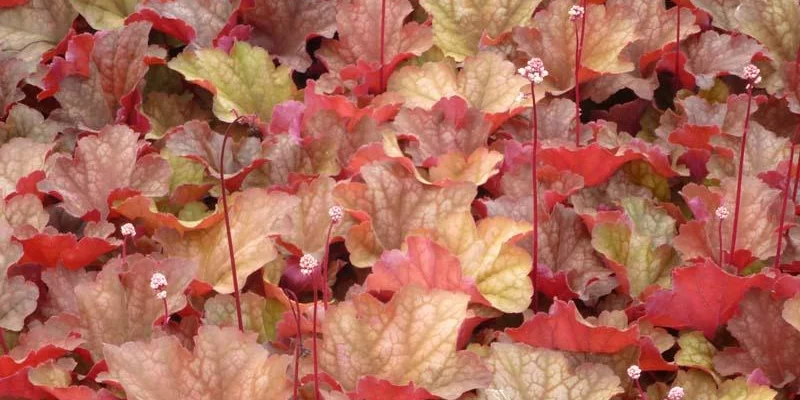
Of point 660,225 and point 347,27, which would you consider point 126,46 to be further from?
point 660,225

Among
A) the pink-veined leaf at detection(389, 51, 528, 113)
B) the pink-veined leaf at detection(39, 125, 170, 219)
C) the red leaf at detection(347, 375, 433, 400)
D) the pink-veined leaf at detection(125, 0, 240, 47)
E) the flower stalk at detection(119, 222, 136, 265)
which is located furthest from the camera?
the pink-veined leaf at detection(125, 0, 240, 47)

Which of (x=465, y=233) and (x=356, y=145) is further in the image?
(x=356, y=145)

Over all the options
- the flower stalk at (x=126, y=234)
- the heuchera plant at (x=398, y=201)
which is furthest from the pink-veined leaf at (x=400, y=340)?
the flower stalk at (x=126, y=234)

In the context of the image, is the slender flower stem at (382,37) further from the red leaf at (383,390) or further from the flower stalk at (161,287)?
the red leaf at (383,390)

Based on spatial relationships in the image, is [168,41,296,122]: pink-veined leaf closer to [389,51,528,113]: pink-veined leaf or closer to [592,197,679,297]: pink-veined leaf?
[389,51,528,113]: pink-veined leaf

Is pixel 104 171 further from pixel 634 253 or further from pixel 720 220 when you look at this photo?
pixel 720 220

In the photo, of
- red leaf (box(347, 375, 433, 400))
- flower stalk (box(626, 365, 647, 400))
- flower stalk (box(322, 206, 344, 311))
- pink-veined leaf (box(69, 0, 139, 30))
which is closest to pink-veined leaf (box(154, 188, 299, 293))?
flower stalk (box(322, 206, 344, 311))

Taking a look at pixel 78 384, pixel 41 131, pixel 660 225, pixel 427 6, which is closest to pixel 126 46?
pixel 41 131

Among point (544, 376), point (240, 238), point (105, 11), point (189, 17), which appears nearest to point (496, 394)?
point (544, 376)
